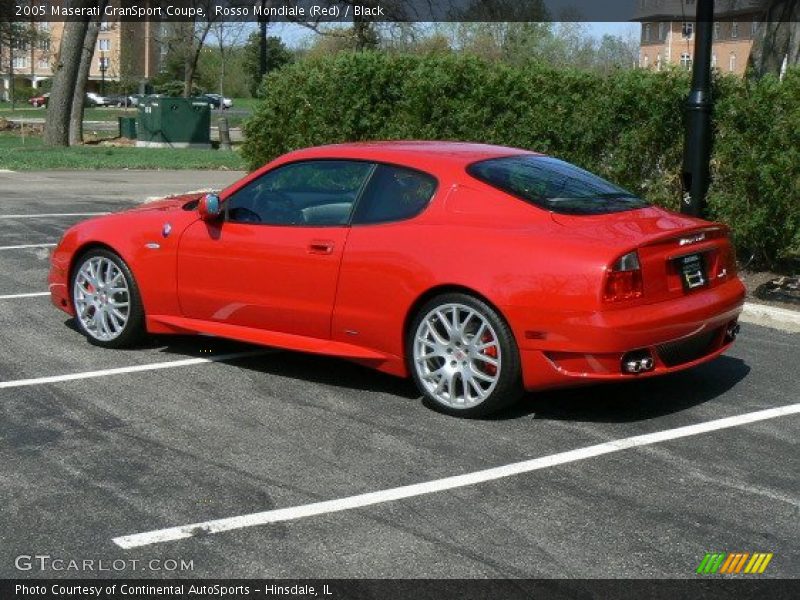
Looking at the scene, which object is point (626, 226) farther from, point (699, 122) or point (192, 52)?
point (192, 52)

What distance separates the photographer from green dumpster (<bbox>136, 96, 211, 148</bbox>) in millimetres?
37812

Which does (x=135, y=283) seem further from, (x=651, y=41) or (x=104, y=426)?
(x=651, y=41)

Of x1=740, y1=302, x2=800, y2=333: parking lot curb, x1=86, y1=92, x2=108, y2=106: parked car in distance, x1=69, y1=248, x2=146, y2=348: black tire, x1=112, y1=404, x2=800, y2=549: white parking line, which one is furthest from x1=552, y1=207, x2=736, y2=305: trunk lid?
x1=86, y1=92, x2=108, y2=106: parked car in distance

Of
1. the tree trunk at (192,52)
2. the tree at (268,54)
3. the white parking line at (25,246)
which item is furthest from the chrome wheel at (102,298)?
the tree at (268,54)

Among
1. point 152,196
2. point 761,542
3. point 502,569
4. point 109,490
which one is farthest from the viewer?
point 152,196

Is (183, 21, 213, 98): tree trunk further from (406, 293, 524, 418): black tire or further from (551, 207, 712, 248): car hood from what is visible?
(406, 293, 524, 418): black tire

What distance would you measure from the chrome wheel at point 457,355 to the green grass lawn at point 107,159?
64.1 feet

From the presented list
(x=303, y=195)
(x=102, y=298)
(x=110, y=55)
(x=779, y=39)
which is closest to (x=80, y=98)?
(x=779, y=39)

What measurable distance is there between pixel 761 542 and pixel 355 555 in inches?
64.8

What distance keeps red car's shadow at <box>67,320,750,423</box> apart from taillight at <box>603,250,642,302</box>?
30.7 inches

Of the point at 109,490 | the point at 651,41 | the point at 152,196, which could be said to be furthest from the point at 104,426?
the point at 651,41

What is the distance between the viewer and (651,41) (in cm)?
9612

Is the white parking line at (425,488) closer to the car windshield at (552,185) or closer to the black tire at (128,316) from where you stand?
the car windshield at (552,185)

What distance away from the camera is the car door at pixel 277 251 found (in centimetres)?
710
